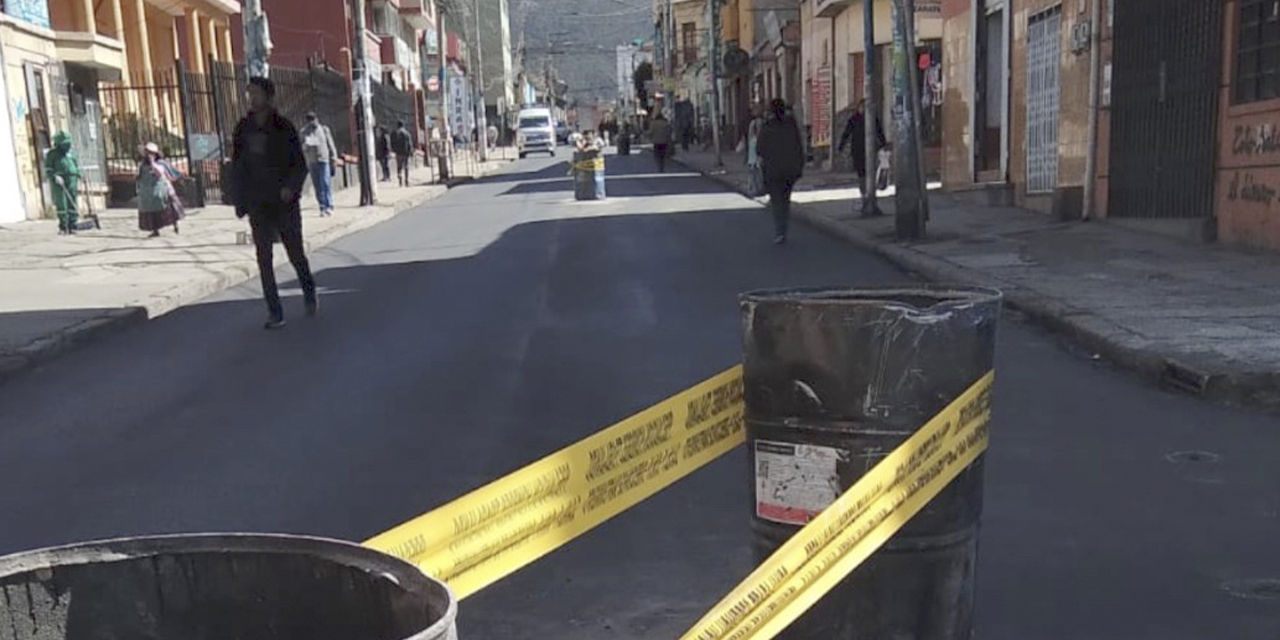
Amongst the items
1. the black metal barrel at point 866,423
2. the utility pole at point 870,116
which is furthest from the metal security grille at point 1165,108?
Answer: the black metal barrel at point 866,423

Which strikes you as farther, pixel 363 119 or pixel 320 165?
pixel 363 119

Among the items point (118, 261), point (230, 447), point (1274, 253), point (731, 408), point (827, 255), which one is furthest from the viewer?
point (118, 261)

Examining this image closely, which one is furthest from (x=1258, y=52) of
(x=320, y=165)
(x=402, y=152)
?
(x=402, y=152)

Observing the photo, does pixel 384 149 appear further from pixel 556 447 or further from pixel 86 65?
pixel 556 447

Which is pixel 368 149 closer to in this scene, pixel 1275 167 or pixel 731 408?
pixel 1275 167

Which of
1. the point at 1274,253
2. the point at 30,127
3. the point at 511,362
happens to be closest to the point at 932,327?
the point at 511,362

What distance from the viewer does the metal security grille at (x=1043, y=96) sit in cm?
1683

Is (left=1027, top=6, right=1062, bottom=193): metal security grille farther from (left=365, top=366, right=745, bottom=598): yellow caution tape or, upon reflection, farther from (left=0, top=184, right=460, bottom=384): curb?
(left=365, top=366, right=745, bottom=598): yellow caution tape

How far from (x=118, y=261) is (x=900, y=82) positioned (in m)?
9.88

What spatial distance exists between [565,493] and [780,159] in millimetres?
12112

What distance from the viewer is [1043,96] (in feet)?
57.1

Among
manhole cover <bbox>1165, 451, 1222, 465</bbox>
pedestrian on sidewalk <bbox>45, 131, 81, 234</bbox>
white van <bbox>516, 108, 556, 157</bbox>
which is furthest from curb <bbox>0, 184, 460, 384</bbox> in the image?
white van <bbox>516, 108, 556, 157</bbox>

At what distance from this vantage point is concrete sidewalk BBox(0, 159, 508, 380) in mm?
9391

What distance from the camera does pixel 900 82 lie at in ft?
45.6
